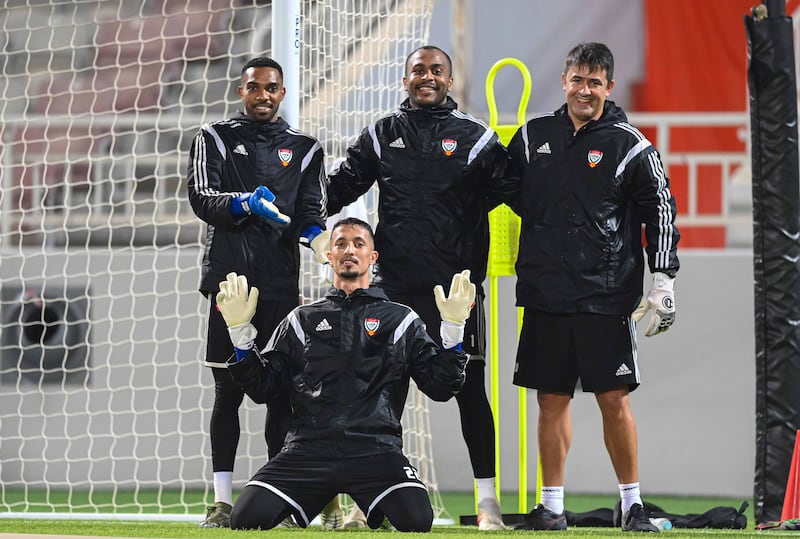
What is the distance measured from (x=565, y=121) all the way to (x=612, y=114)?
18 centimetres

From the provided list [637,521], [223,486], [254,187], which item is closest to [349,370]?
[223,486]

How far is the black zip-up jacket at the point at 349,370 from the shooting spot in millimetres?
4094

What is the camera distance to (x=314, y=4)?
6352 mm

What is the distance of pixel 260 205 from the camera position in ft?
14.4

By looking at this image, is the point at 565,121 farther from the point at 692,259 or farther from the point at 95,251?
the point at 95,251

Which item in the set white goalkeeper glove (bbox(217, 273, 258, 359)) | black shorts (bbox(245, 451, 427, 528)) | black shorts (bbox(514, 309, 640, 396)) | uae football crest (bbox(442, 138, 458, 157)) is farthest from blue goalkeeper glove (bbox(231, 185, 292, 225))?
black shorts (bbox(514, 309, 640, 396))

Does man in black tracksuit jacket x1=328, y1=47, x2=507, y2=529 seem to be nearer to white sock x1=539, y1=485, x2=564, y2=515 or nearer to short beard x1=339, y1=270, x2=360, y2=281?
white sock x1=539, y1=485, x2=564, y2=515

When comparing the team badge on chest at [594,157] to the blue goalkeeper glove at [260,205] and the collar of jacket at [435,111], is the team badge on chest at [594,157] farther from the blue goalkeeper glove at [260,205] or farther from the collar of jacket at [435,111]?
the blue goalkeeper glove at [260,205]

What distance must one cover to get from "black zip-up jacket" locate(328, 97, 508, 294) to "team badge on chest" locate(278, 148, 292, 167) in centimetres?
30

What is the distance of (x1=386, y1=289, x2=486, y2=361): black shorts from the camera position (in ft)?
14.8

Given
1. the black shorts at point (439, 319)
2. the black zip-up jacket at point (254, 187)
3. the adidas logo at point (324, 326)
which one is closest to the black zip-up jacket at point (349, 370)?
the adidas logo at point (324, 326)

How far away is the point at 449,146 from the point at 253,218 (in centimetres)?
78

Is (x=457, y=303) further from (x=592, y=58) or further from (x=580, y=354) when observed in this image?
(x=592, y=58)

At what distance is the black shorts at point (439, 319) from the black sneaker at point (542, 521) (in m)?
0.60
